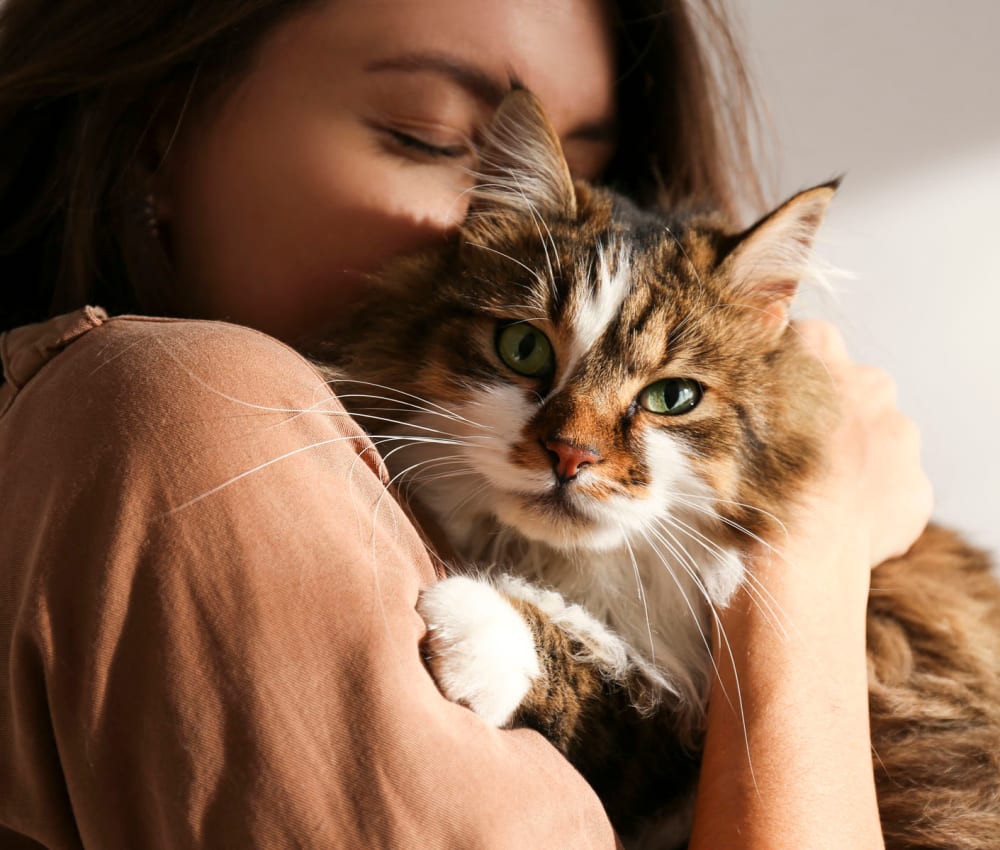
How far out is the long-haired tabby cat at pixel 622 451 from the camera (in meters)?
1.04

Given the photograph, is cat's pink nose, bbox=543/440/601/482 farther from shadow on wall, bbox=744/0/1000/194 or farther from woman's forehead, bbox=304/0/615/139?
shadow on wall, bbox=744/0/1000/194

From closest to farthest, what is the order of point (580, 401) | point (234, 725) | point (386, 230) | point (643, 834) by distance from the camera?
point (234, 725) → point (580, 401) → point (643, 834) → point (386, 230)

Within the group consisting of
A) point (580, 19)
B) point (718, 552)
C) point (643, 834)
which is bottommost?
point (643, 834)

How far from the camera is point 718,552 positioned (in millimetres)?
1129

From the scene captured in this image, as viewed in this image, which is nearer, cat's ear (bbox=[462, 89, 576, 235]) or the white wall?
cat's ear (bbox=[462, 89, 576, 235])

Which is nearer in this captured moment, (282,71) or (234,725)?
(234,725)

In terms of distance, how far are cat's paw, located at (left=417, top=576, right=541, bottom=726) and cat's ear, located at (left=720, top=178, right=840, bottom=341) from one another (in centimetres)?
55

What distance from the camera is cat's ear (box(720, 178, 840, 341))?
1133mm

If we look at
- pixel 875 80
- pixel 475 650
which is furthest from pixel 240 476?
pixel 875 80

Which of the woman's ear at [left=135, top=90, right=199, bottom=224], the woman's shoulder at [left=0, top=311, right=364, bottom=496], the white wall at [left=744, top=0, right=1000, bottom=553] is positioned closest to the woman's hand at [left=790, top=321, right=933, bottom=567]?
the woman's shoulder at [left=0, top=311, right=364, bottom=496]

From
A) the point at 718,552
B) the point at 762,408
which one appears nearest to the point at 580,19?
the point at 762,408

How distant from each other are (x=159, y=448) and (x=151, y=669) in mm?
177

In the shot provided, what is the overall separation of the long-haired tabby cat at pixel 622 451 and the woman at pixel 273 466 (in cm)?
10

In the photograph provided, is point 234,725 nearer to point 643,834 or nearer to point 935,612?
point 643,834
